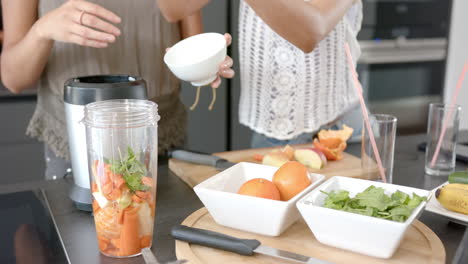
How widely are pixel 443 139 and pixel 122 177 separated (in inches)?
30.7

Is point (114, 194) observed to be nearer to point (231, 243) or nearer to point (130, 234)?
point (130, 234)

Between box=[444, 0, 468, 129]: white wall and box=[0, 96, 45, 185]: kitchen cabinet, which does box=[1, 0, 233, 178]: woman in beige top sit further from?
box=[444, 0, 468, 129]: white wall

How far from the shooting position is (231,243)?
2.36 ft

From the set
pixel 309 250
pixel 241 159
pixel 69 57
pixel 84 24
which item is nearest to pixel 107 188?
pixel 309 250

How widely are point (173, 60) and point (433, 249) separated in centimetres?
65

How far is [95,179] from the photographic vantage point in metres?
0.75

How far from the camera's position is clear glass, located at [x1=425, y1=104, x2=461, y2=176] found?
1.14 meters

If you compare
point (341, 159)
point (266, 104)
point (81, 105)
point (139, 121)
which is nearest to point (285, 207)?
point (139, 121)

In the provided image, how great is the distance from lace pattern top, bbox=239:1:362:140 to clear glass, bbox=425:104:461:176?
339 millimetres

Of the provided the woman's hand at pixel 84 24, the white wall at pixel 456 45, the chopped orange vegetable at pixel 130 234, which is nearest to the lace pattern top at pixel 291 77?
the woman's hand at pixel 84 24

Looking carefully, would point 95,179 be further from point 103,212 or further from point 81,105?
point 81,105

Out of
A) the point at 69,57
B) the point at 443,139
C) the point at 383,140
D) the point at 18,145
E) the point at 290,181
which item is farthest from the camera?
the point at 18,145

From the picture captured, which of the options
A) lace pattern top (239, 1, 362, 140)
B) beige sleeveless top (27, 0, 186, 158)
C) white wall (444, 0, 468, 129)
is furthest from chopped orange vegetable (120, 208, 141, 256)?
white wall (444, 0, 468, 129)

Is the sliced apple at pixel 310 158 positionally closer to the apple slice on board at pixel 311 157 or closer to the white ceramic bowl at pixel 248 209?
the apple slice on board at pixel 311 157
